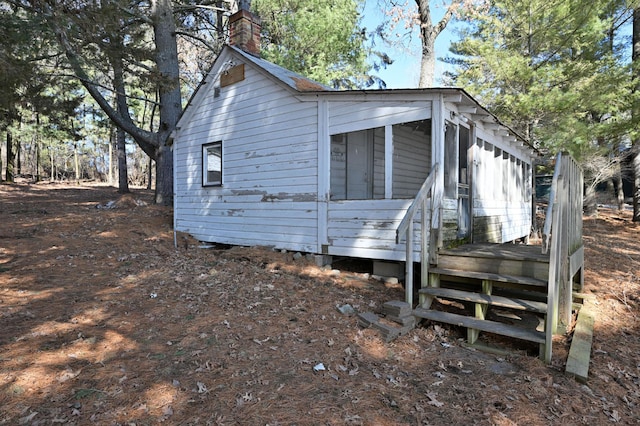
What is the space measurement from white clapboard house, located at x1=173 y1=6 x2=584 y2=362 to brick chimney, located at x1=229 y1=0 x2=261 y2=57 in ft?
0.11

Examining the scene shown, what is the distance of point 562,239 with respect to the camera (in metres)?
4.49

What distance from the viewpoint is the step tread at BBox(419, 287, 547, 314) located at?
4.19m

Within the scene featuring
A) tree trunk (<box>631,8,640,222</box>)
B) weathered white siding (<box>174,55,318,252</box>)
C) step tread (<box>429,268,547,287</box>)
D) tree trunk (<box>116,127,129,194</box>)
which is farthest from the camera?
tree trunk (<box>116,127,129,194</box>)

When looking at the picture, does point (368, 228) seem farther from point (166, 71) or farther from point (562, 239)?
point (166, 71)

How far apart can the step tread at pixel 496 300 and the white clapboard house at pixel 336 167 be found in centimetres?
25

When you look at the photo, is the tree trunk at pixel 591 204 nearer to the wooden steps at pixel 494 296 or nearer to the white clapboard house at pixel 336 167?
the white clapboard house at pixel 336 167

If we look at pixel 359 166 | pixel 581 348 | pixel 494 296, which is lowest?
pixel 581 348

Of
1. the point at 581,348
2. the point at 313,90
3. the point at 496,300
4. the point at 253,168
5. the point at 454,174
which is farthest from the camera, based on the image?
the point at 253,168

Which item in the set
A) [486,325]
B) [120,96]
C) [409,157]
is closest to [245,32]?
[409,157]

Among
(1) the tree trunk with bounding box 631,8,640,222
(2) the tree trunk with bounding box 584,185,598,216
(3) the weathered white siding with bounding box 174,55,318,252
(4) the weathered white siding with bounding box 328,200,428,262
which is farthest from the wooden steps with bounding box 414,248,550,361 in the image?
(2) the tree trunk with bounding box 584,185,598,216

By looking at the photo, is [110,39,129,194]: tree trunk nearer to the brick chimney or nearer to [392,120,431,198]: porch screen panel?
the brick chimney

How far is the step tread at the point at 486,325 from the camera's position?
393 cm

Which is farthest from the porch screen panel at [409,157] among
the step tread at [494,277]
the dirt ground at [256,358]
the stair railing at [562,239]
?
the step tread at [494,277]

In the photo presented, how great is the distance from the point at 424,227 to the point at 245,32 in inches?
296
